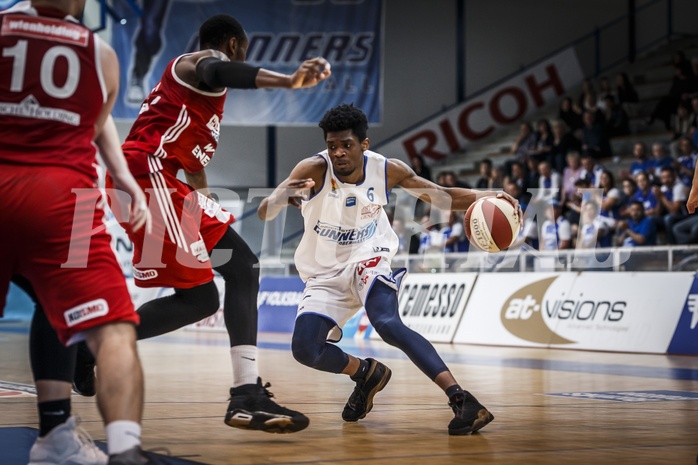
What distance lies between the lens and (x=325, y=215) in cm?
654

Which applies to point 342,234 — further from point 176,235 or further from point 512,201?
point 176,235

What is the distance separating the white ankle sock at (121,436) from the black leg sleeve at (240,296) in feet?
5.59

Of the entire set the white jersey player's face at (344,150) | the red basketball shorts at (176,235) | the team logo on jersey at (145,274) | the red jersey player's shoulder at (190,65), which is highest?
the red jersey player's shoulder at (190,65)

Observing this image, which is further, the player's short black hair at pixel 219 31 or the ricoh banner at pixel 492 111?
the ricoh banner at pixel 492 111

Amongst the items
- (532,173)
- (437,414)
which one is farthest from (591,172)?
(437,414)

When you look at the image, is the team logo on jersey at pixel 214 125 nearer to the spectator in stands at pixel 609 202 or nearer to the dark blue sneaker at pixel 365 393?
the dark blue sneaker at pixel 365 393

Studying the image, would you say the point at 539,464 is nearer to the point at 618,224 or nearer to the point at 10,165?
the point at 10,165

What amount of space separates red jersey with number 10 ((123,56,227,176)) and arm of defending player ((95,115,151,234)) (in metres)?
1.37

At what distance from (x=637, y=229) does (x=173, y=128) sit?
10.5 m

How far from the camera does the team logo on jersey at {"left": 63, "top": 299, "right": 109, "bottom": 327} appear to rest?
3744mm

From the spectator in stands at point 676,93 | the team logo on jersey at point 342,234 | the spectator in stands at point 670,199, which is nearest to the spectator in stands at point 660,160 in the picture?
the spectator in stands at point 670,199

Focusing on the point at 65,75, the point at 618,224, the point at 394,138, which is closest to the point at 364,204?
the point at 65,75

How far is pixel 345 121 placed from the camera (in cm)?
621

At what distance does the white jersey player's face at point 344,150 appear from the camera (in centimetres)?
625
